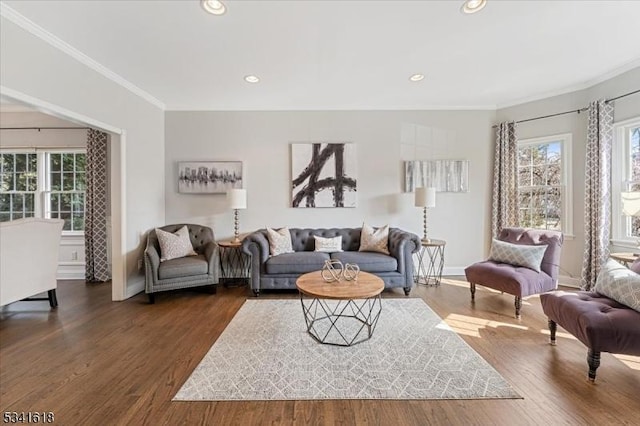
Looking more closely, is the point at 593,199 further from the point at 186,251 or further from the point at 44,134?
the point at 44,134

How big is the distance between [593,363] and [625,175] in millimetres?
2913

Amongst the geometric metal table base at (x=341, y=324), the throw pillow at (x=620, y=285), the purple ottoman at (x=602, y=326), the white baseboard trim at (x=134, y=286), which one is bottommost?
the geometric metal table base at (x=341, y=324)

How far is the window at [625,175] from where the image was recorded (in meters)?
3.49

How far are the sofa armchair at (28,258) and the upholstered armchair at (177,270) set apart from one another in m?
1.02

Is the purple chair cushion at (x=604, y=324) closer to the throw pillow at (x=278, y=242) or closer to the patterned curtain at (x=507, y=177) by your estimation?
the patterned curtain at (x=507, y=177)

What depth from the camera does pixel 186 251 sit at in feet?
13.4

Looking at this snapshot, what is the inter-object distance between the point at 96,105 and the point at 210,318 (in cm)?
278

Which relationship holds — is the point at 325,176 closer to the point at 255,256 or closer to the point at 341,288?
the point at 255,256

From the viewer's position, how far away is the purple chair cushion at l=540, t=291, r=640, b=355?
192 centimetres

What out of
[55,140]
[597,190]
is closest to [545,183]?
[597,190]

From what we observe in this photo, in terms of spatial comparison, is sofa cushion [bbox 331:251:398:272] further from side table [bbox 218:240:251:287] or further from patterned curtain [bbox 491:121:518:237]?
patterned curtain [bbox 491:121:518:237]

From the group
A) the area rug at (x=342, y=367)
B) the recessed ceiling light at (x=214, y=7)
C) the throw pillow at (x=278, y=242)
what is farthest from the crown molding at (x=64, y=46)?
the area rug at (x=342, y=367)

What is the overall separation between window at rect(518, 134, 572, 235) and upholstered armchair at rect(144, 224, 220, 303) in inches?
188

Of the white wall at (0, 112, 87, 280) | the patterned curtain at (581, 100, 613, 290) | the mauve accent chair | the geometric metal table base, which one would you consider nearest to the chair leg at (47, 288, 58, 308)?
the white wall at (0, 112, 87, 280)
